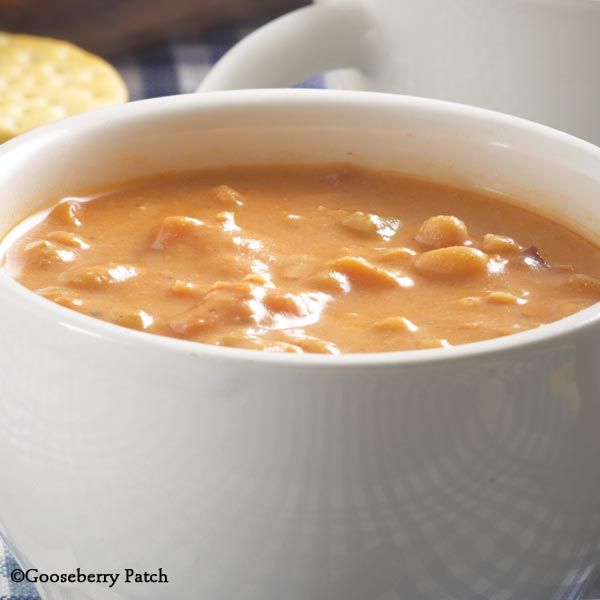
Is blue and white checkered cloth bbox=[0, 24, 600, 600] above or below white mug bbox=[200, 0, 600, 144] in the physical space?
below

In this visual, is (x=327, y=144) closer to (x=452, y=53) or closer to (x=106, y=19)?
(x=452, y=53)

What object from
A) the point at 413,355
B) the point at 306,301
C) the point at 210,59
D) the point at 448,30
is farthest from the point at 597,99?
the point at 210,59

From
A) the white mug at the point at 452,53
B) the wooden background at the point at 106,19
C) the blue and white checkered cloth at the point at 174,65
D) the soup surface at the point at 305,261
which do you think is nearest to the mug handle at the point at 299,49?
the white mug at the point at 452,53

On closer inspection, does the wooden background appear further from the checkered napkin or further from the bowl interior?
the bowl interior

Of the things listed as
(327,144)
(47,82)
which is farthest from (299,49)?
(47,82)

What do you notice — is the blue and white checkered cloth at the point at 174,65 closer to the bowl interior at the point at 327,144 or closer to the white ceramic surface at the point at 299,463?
the bowl interior at the point at 327,144

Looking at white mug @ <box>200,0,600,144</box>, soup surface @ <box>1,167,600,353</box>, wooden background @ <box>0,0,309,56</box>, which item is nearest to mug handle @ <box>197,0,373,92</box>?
white mug @ <box>200,0,600,144</box>

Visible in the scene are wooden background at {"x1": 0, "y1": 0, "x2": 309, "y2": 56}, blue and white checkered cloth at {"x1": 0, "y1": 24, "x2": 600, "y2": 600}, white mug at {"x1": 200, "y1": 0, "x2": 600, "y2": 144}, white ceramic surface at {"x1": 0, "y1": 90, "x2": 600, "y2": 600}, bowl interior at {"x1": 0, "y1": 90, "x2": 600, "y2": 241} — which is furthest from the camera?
wooden background at {"x1": 0, "y1": 0, "x2": 309, "y2": 56}
